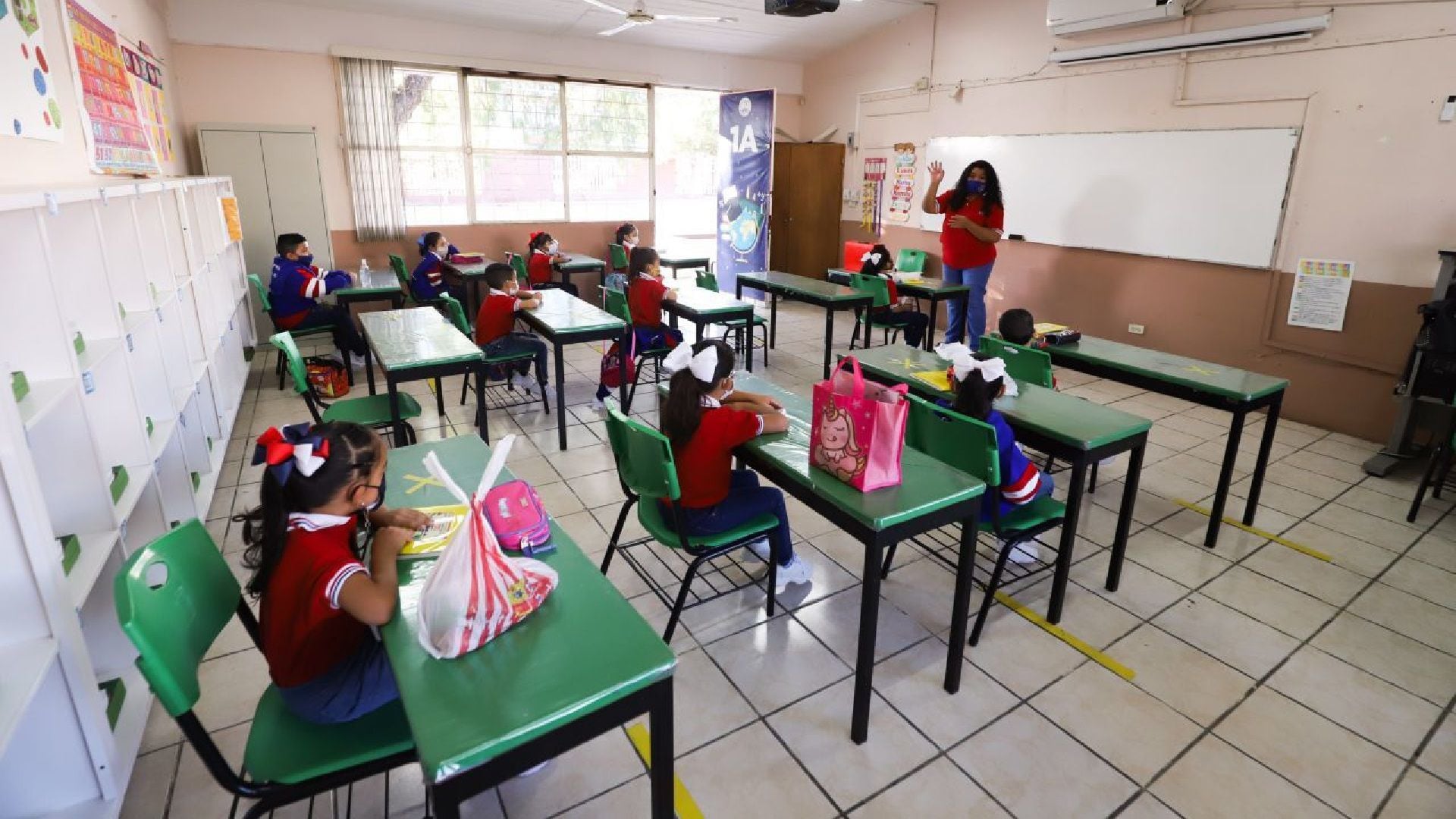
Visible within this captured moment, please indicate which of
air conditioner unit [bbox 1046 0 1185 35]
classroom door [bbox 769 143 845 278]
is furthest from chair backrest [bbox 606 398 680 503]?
classroom door [bbox 769 143 845 278]

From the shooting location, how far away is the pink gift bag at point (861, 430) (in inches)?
74.1

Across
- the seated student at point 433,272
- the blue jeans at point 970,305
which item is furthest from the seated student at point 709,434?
the seated student at point 433,272

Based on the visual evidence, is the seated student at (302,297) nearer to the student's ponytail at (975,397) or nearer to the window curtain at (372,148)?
the window curtain at (372,148)

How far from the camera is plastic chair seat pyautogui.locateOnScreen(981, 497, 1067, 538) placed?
2422mm

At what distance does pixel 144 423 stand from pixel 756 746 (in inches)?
90.1

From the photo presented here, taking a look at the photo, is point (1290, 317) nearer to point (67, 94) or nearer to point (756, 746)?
point (756, 746)

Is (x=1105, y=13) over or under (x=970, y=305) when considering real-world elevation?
over

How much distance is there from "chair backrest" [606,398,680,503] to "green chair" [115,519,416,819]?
90 cm

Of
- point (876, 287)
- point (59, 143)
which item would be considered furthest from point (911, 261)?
point (59, 143)

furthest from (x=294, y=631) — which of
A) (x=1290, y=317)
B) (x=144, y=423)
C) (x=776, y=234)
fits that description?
(x=776, y=234)

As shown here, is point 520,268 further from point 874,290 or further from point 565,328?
point 874,290

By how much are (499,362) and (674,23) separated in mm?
4594

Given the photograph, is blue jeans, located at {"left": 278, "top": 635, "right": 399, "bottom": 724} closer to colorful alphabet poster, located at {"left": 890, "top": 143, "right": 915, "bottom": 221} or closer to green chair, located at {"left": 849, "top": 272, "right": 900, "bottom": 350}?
green chair, located at {"left": 849, "top": 272, "right": 900, "bottom": 350}

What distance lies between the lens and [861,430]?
1909 millimetres
